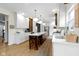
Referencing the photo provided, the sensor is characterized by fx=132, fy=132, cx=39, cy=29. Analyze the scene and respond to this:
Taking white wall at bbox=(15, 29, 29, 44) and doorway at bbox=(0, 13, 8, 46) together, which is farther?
doorway at bbox=(0, 13, 8, 46)

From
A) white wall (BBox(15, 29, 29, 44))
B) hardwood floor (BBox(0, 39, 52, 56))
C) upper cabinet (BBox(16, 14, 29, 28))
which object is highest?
upper cabinet (BBox(16, 14, 29, 28))

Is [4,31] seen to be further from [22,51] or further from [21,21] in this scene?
[22,51]

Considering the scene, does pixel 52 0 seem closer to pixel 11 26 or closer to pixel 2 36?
pixel 11 26

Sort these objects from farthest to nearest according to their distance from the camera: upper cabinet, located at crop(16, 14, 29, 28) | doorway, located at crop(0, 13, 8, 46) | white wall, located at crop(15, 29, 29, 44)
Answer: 1. doorway, located at crop(0, 13, 8, 46)
2. white wall, located at crop(15, 29, 29, 44)
3. upper cabinet, located at crop(16, 14, 29, 28)

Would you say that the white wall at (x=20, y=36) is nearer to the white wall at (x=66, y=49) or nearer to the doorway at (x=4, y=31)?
the doorway at (x=4, y=31)

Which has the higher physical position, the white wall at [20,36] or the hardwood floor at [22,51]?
the white wall at [20,36]

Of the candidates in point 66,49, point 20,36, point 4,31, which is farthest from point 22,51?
point 66,49

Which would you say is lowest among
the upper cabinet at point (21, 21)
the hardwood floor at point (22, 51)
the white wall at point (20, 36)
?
the hardwood floor at point (22, 51)

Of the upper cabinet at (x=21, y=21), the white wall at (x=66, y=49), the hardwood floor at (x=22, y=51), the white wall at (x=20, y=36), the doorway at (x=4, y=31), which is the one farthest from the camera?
the doorway at (x=4, y=31)

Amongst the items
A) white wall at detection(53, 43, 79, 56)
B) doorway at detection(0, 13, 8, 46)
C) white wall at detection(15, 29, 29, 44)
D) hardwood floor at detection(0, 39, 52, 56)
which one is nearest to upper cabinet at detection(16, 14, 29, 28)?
white wall at detection(15, 29, 29, 44)

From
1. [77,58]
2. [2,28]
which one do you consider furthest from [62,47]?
[2,28]

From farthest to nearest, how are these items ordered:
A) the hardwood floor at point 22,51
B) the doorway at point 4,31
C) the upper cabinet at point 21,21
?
the doorway at point 4,31 < the upper cabinet at point 21,21 < the hardwood floor at point 22,51

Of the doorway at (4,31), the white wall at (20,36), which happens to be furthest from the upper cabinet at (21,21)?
the doorway at (4,31)

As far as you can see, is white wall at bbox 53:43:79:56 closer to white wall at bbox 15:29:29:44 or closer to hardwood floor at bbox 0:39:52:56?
hardwood floor at bbox 0:39:52:56
